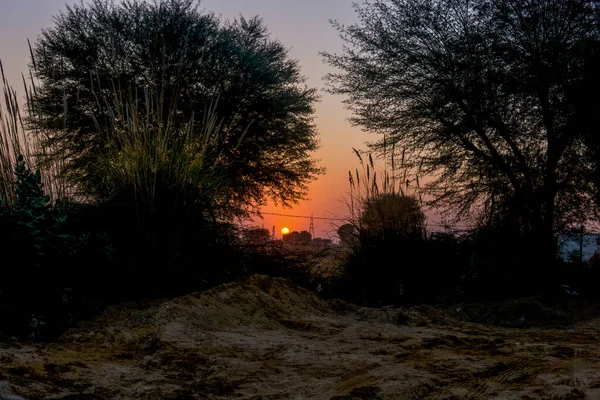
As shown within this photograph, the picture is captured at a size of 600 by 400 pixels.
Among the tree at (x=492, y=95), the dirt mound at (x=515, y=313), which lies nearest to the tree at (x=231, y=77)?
the tree at (x=492, y=95)

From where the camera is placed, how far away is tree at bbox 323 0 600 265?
9438 millimetres

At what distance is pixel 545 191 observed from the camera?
9062 mm

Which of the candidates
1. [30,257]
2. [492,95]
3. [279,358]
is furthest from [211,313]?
[492,95]

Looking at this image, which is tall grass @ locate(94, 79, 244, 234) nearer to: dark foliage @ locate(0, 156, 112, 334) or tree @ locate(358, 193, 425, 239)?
dark foliage @ locate(0, 156, 112, 334)

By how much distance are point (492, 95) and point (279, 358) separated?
7.85 meters

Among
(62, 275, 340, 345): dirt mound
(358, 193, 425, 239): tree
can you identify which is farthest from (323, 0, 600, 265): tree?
(62, 275, 340, 345): dirt mound

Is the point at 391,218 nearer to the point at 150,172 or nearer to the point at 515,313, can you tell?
the point at 515,313

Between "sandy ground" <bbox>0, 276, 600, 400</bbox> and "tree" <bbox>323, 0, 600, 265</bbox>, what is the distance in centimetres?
521

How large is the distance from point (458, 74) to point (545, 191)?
8.56 ft

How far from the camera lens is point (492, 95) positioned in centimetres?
966

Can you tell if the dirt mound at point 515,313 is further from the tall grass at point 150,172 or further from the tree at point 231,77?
the tree at point 231,77

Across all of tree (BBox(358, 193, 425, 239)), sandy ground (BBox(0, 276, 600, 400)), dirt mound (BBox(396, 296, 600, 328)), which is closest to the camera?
sandy ground (BBox(0, 276, 600, 400))

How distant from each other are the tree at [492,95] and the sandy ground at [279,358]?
5207mm

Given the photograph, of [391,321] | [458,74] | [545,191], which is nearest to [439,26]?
[458,74]
